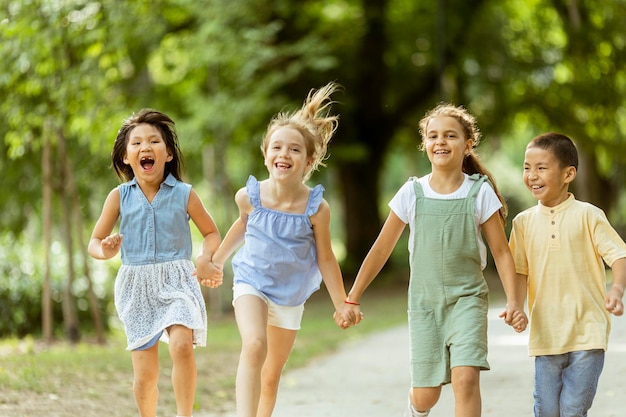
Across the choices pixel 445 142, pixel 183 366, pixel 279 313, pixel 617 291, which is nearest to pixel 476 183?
pixel 445 142

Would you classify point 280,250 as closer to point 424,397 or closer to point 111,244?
point 111,244

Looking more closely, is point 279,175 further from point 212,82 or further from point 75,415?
point 212,82

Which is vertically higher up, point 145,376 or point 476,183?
point 476,183

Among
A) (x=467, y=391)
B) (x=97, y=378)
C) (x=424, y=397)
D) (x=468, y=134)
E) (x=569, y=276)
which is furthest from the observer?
(x=97, y=378)

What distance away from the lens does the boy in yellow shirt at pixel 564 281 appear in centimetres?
488

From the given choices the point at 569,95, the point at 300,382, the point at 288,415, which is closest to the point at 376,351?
the point at 300,382

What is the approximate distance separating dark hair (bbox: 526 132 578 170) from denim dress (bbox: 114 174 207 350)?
186cm

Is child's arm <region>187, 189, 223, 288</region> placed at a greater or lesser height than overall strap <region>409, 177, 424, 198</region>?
lesser

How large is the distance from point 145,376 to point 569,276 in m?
2.19

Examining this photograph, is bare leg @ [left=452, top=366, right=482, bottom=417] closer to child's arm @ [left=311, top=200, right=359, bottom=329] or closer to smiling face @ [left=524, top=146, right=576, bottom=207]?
child's arm @ [left=311, top=200, right=359, bottom=329]

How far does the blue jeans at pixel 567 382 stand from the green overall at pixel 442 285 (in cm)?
39

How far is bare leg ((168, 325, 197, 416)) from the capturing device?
17.0ft

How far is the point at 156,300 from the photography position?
5332 millimetres

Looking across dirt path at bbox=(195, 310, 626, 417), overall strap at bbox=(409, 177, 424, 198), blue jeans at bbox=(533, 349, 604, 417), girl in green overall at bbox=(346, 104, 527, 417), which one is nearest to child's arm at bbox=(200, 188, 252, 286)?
girl in green overall at bbox=(346, 104, 527, 417)
